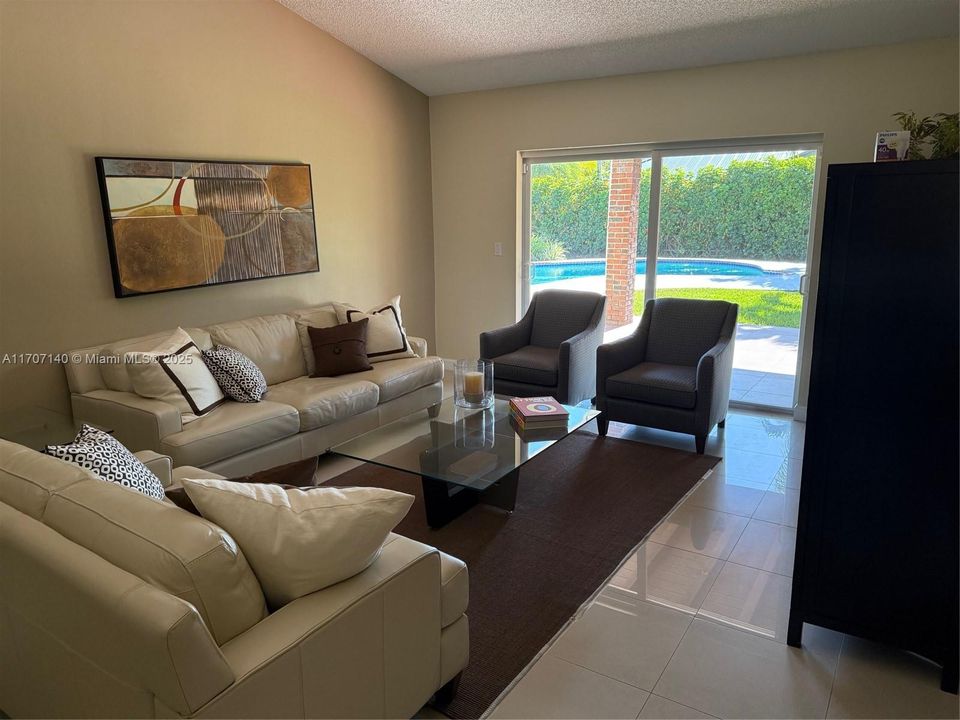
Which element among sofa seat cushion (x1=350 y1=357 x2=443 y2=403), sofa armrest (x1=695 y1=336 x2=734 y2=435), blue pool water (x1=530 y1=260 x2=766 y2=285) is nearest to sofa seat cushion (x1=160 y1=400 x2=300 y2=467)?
sofa seat cushion (x1=350 y1=357 x2=443 y2=403)

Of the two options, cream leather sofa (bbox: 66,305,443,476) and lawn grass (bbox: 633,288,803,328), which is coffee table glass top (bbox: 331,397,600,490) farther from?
lawn grass (bbox: 633,288,803,328)

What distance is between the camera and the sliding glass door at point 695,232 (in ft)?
15.9

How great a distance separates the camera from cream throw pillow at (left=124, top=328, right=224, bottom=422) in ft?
11.4


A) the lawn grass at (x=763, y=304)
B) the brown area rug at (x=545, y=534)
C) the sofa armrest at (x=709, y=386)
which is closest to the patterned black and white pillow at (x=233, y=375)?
the brown area rug at (x=545, y=534)

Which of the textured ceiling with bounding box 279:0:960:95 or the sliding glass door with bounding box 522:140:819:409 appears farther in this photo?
the sliding glass door with bounding box 522:140:819:409

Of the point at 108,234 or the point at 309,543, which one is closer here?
the point at 309,543

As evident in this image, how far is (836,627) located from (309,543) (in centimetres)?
177

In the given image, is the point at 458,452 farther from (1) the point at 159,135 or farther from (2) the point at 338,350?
(1) the point at 159,135

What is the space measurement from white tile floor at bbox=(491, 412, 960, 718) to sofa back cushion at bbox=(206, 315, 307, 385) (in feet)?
8.33

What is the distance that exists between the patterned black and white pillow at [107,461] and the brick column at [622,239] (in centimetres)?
418

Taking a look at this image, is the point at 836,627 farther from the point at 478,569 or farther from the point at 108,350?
the point at 108,350

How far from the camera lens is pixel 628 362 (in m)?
4.60

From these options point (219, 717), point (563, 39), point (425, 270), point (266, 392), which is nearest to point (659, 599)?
point (219, 717)

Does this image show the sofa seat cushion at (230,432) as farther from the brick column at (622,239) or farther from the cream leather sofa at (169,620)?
Answer: the brick column at (622,239)
